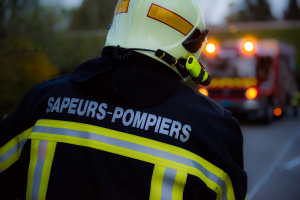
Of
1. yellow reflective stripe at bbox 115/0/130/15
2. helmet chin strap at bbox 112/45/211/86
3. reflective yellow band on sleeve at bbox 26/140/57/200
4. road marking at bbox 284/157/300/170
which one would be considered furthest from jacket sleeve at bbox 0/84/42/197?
road marking at bbox 284/157/300/170

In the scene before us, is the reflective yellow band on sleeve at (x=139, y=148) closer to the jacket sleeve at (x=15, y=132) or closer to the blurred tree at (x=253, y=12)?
the jacket sleeve at (x=15, y=132)

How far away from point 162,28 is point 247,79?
10366mm

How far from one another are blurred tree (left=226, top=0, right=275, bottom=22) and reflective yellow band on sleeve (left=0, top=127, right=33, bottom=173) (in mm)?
65996

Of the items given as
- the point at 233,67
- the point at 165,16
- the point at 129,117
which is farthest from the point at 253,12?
the point at 129,117

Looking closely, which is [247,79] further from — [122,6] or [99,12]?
[99,12]

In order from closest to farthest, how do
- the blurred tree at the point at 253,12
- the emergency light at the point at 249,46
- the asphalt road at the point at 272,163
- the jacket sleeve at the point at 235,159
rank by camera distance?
the jacket sleeve at the point at 235,159 < the asphalt road at the point at 272,163 < the emergency light at the point at 249,46 < the blurred tree at the point at 253,12

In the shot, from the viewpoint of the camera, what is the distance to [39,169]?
4.56 ft

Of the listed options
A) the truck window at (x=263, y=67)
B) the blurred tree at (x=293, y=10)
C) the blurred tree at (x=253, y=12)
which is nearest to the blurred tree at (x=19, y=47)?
the truck window at (x=263, y=67)

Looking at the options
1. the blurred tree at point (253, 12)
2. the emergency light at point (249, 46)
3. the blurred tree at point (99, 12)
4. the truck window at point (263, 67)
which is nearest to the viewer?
the emergency light at point (249, 46)

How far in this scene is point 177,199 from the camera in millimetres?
1287

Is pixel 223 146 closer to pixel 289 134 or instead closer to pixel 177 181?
pixel 177 181

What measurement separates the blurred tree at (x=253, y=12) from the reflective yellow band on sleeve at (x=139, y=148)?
6599cm

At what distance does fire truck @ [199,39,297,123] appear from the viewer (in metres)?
11.3

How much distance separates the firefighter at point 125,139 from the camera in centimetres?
131
